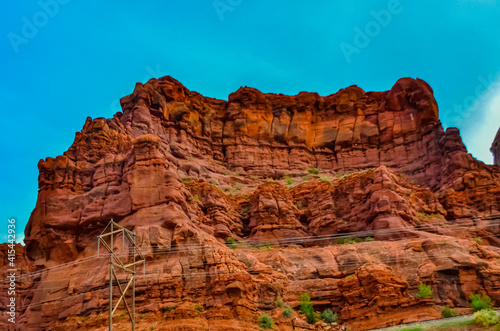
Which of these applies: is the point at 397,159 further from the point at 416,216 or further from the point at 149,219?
the point at 149,219

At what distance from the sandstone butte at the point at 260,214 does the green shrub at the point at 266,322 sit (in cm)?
54

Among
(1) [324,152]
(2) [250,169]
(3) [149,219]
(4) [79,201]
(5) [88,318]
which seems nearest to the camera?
(5) [88,318]

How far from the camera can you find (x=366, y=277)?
3694cm

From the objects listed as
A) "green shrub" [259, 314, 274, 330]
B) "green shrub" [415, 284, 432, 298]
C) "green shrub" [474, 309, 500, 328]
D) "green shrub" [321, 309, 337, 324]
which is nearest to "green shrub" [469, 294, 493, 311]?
"green shrub" [415, 284, 432, 298]

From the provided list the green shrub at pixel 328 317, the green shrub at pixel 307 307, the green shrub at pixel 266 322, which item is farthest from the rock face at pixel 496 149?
the green shrub at pixel 266 322

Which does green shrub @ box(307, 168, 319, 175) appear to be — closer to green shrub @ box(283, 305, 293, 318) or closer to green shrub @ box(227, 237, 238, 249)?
green shrub @ box(227, 237, 238, 249)

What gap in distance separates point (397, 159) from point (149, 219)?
108ft

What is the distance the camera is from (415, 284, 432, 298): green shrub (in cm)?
3637

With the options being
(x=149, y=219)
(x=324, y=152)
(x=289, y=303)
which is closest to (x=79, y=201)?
(x=149, y=219)

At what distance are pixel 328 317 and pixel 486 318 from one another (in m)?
9.59

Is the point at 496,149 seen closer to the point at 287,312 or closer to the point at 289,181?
the point at 289,181

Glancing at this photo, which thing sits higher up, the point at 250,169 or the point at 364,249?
the point at 250,169

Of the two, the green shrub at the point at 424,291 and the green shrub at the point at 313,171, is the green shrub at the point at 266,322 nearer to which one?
the green shrub at the point at 424,291

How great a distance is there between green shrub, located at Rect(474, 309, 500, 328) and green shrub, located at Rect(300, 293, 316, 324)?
31.7ft
